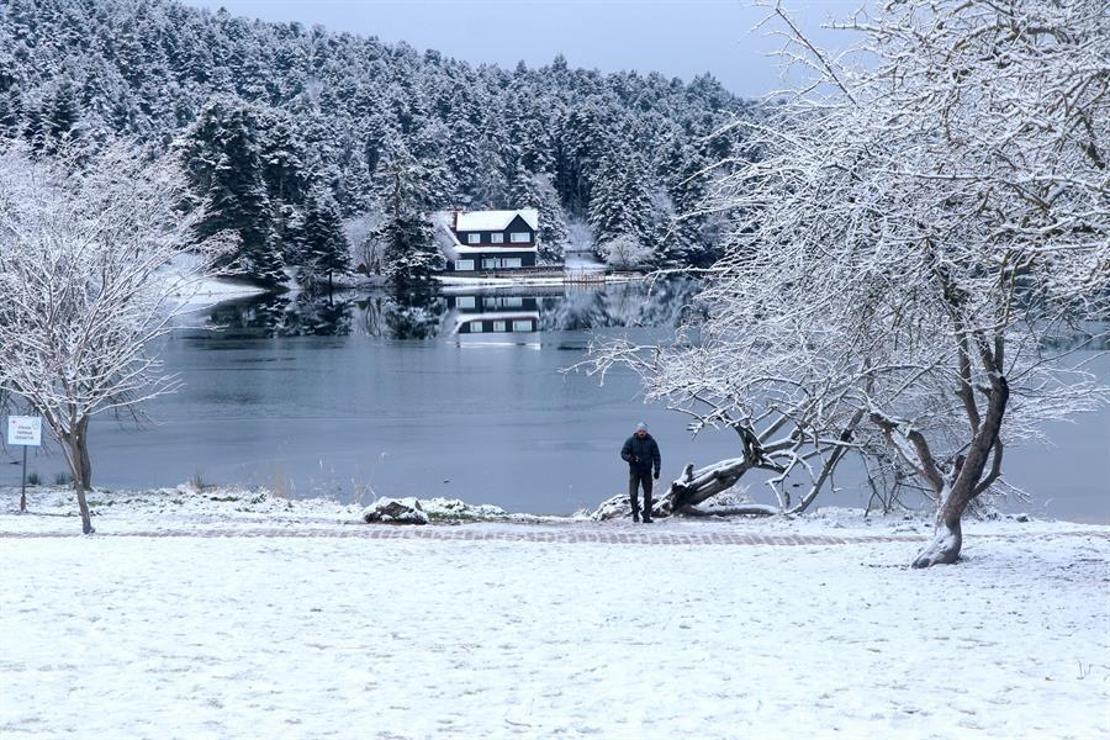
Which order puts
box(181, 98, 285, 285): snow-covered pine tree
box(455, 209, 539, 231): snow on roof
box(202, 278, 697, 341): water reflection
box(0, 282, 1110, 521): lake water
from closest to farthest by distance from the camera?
box(0, 282, 1110, 521): lake water < box(202, 278, 697, 341): water reflection < box(181, 98, 285, 285): snow-covered pine tree < box(455, 209, 539, 231): snow on roof

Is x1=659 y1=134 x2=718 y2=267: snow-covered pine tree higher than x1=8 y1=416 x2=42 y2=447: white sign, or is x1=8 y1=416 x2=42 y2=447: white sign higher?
x1=659 y1=134 x2=718 y2=267: snow-covered pine tree

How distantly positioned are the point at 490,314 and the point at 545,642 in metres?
52.0

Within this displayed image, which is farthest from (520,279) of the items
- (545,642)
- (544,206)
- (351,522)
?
(545,642)

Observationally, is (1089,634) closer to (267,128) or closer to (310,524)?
(310,524)

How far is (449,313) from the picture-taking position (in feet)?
196

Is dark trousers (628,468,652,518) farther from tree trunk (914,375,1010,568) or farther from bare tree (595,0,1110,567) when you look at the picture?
tree trunk (914,375,1010,568)

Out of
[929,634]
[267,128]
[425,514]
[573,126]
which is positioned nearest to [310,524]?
[425,514]

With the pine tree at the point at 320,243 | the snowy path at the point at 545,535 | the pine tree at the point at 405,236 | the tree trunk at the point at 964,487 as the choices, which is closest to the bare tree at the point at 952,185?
the tree trunk at the point at 964,487

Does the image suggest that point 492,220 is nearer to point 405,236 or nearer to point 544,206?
point 544,206

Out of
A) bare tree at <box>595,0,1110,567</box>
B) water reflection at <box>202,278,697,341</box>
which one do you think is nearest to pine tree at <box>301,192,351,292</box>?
water reflection at <box>202,278,697,341</box>

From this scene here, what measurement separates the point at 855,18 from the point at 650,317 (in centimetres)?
4204

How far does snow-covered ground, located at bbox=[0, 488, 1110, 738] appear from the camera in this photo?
18.0 ft

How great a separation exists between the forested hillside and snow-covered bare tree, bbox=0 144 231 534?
2365cm

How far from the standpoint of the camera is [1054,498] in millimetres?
19734
